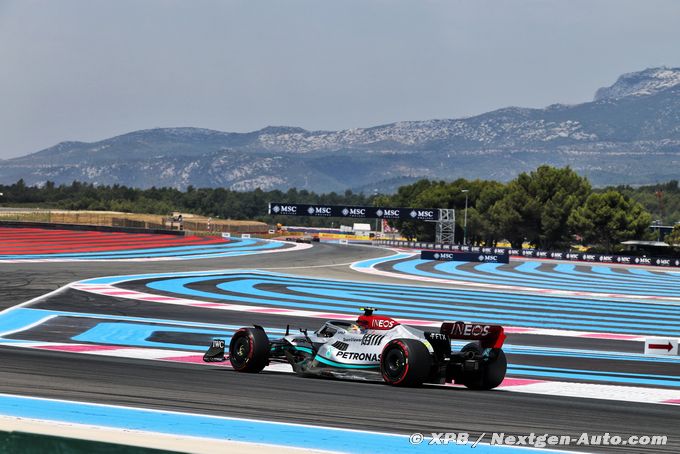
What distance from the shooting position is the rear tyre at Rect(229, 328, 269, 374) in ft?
41.8

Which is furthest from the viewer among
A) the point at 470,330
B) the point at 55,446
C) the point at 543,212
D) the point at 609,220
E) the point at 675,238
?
the point at 543,212

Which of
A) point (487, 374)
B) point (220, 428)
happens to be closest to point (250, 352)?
point (487, 374)

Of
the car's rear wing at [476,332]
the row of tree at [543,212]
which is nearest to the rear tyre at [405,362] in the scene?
the car's rear wing at [476,332]

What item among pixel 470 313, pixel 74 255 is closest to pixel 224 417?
pixel 470 313

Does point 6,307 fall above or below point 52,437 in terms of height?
below

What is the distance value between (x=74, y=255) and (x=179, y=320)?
3253 cm

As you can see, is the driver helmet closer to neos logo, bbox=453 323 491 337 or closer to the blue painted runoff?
neos logo, bbox=453 323 491 337

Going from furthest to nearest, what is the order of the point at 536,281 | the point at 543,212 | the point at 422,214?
the point at 543,212 → the point at 422,214 → the point at 536,281

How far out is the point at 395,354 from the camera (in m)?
11.4

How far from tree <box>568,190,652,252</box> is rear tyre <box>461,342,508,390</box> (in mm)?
98377

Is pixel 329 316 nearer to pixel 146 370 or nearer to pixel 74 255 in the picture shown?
pixel 146 370

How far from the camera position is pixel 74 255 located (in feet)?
171

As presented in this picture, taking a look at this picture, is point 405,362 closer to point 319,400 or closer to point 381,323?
point 381,323

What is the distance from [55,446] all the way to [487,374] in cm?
750
